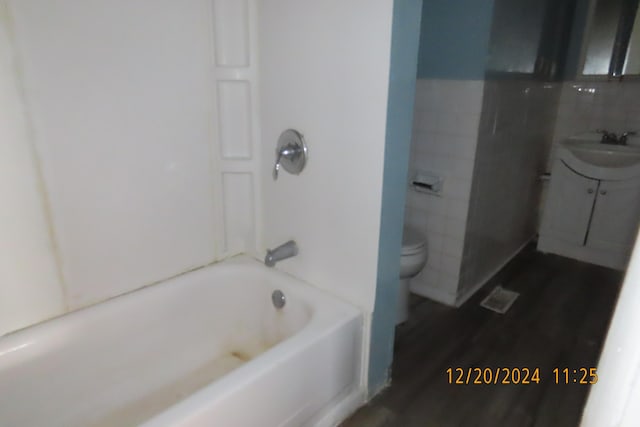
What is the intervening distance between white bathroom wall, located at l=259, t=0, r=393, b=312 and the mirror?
2400 mm

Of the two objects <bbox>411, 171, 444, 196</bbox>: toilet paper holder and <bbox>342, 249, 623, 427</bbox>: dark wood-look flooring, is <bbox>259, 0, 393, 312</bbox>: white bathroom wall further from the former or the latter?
<bbox>411, 171, 444, 196</bbox>: toilet paper holder

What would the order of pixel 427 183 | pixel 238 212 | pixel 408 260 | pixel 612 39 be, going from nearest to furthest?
pixel 238 212 < pixel 408 260 < pixel 427 183 < pixel 612 39

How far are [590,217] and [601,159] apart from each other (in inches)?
15.1

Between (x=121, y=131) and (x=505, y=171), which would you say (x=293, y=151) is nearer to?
(x=121, y=131)

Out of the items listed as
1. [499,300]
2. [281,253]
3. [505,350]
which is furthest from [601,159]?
[281,253]

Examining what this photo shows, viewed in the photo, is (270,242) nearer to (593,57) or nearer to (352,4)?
(352,4)

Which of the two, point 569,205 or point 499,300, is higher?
point 569,205

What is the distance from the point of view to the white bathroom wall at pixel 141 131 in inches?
47.2

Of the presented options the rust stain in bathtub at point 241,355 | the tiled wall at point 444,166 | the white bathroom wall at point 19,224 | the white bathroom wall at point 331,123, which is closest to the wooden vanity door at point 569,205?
the tiled wall at point 444,166

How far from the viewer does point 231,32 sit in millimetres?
1547

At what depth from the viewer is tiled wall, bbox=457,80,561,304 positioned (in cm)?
212

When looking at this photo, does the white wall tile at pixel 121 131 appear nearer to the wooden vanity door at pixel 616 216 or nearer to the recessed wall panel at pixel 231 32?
the recessed wall panel at pixel 231 32

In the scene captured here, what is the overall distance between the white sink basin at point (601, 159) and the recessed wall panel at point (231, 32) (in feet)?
7.33

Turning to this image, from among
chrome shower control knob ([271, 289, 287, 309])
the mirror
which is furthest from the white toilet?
the mirror
